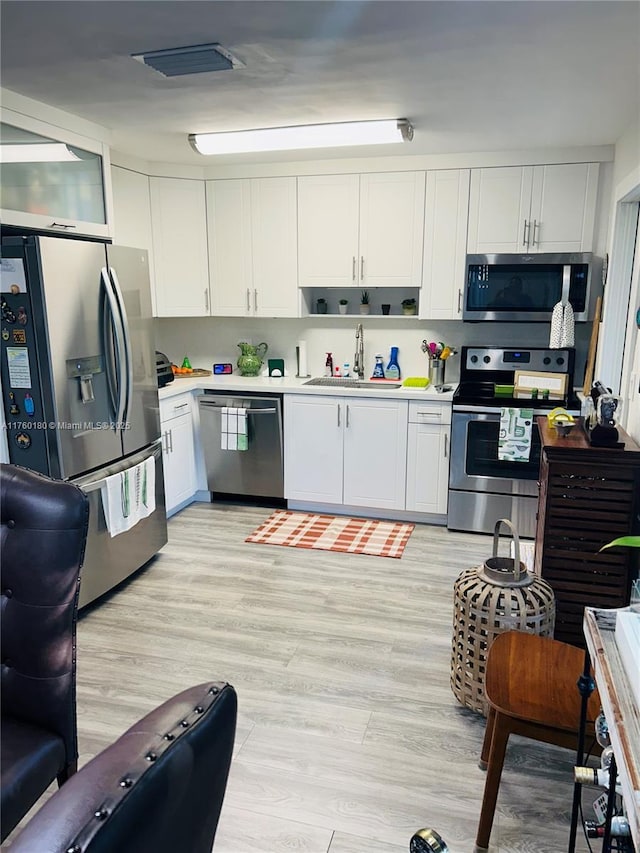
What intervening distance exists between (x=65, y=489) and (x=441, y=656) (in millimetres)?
1859

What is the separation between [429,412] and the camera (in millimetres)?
3994

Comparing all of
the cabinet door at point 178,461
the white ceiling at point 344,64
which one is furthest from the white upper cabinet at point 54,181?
the cabinet door at point 178,461

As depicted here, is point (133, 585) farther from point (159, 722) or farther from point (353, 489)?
point (159, 722)

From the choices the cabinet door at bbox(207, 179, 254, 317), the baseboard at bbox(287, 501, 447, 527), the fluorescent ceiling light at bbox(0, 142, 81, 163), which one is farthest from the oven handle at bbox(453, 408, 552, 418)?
the fluorescent ceiling light at bbox(0, 142, 81, 163)

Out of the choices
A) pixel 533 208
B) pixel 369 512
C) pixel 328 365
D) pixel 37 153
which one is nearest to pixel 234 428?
pixel 328 365

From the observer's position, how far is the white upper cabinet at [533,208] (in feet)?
12.3

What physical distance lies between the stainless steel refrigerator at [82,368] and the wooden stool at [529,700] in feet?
6.63

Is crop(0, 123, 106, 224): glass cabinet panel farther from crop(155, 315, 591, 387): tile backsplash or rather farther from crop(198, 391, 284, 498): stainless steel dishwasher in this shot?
crop(155, 315, 591, 387): tile backsplash

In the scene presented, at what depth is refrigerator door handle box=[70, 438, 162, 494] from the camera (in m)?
2.91

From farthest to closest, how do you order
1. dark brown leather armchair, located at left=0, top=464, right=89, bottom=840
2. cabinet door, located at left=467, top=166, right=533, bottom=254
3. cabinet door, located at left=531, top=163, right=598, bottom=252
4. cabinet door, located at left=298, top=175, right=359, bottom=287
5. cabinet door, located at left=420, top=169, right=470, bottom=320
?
cabinet door, located at left=298, top=175, right=359, bottom=287 → cabinet door, located at left=420, top=169, right=470, bottom=320 → cabinet door, located at left=467, top=166, right=533, bottom=254 → cabinet door, located at left=531, top=163, right=598, bottom=252 → dark brown leather armchair, located at left=0, top=464, right=89, bottom=840

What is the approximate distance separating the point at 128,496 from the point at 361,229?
237cm

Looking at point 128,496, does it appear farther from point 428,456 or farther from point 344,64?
point 344,64

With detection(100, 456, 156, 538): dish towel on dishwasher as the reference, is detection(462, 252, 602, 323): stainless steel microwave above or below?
above

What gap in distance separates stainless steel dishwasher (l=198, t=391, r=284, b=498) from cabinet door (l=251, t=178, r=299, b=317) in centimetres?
71
